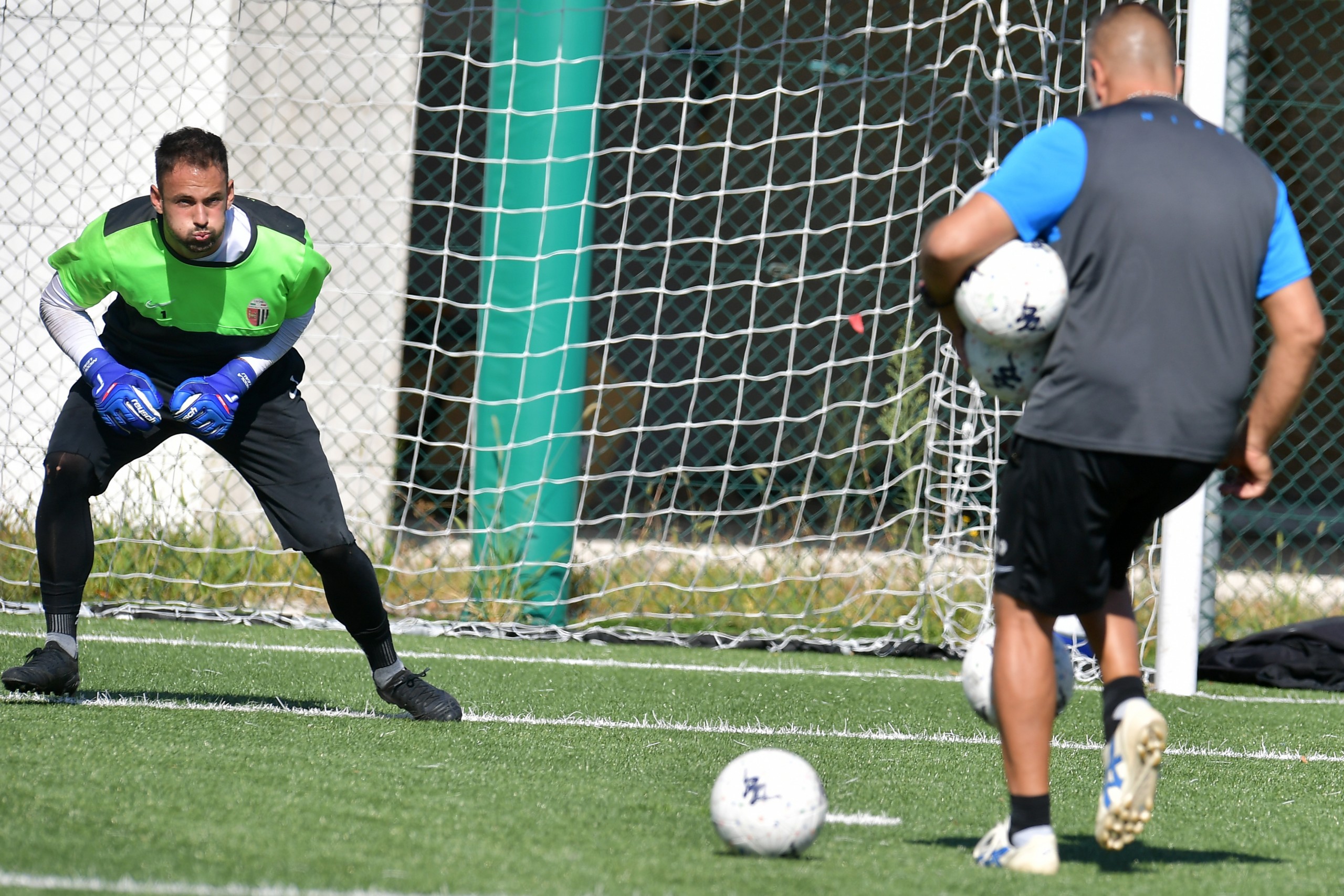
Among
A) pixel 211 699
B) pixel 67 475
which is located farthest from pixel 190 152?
pixel 211 699

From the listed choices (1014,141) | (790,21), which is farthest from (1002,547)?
(790,21)

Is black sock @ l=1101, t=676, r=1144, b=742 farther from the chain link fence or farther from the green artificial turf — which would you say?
the chain link fence

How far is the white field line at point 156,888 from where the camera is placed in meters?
2.38

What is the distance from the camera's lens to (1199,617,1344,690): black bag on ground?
6566mm

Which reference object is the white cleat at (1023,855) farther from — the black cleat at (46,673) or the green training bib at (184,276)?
the black cleat at (46,673)

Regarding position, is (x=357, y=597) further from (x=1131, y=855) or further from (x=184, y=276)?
(x=1131, y=855)

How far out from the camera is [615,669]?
6152mm

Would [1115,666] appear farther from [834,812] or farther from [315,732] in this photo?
[315,732]

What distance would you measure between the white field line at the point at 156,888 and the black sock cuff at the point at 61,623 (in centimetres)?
208

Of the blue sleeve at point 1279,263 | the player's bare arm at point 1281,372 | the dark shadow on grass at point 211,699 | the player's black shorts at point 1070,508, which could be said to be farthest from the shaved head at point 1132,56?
the dark shadow on grass at point 211,699

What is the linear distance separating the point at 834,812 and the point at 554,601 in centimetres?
398

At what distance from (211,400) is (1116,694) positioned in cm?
259

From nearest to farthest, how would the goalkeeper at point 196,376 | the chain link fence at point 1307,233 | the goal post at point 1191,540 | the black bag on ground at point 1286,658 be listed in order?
the goalkeeper at point 196,376 < the goal post at point 1191,540 < the black bag on ground at point 1286,658 < the chain link fence at point 1307,233

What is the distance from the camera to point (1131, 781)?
2670 millimetres
